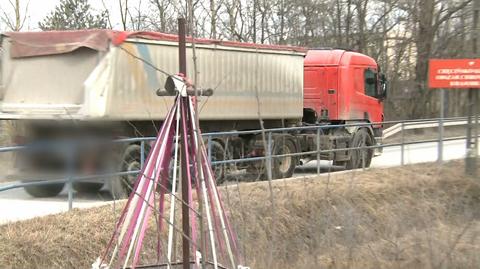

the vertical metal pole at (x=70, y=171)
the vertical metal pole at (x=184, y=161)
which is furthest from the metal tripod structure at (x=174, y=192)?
the vertical metal pole at (x=70, y=171)

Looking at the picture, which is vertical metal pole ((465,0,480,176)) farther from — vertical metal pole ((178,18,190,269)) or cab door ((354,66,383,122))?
vertical metal pole ((178,18,190,269))

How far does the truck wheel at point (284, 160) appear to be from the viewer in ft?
45.6

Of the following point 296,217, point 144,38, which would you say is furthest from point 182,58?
point 144,38

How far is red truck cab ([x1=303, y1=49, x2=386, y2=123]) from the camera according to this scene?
1650cm

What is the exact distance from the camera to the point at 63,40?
36.2 feet

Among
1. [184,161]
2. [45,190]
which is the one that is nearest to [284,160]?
[45,190]

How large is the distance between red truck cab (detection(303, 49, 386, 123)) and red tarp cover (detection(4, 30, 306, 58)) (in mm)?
5876

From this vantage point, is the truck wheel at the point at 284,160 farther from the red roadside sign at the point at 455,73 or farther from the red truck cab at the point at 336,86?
the red roadside sign at the point at 455,73

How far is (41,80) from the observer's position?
1122 centimetres

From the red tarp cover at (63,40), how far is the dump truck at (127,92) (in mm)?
17

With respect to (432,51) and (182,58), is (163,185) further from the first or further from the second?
A: (432,51)

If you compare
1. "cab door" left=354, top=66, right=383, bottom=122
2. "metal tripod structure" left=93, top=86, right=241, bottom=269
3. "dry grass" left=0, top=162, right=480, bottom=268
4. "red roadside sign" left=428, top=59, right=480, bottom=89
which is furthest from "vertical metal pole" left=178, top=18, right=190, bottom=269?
"cab door" left=354, top=66, right=383, bottom=122

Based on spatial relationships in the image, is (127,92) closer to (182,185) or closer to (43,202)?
(43,202)

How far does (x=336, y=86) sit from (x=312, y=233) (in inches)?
380
